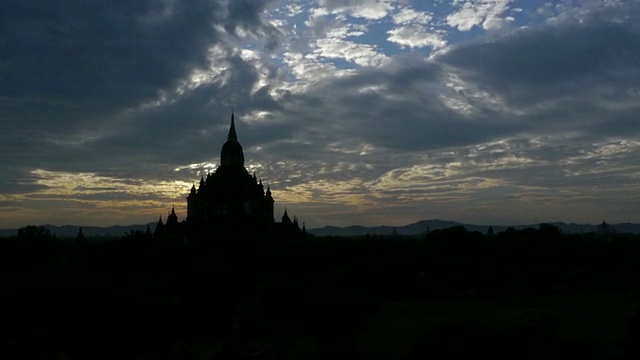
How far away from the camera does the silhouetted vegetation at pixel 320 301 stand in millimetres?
21844

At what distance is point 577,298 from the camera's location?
43938 millimetres

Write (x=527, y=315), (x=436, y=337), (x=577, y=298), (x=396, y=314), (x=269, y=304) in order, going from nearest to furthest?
(x=436, y=337) < (x=269, y=304) < (x=527, y=315) < (x=396, y=314) < (x=577, y=298)

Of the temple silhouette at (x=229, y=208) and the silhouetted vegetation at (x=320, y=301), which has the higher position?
the temple silhouette at (x=229, y=208)

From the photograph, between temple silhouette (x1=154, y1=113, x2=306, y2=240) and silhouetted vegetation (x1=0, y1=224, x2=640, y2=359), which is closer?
silhouetted vegetation (x1=0, y1=224, x2=640, y2=359)

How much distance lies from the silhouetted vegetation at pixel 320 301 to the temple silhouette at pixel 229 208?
254 inches

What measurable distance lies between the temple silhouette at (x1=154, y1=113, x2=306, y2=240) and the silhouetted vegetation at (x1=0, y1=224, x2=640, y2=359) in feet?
21.1

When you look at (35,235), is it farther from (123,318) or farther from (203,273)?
(123,318)

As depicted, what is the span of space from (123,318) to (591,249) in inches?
2129

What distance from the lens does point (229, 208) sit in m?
76.2

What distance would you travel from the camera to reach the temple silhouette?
7175 centimetres

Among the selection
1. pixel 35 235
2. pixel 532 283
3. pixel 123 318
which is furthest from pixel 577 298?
pixel 35 235

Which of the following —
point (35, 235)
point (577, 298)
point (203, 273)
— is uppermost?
point (35, 235)

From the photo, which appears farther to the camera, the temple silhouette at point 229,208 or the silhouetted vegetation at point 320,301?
the temple silhouette at point 229,208

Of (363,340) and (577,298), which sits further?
(577,298)
